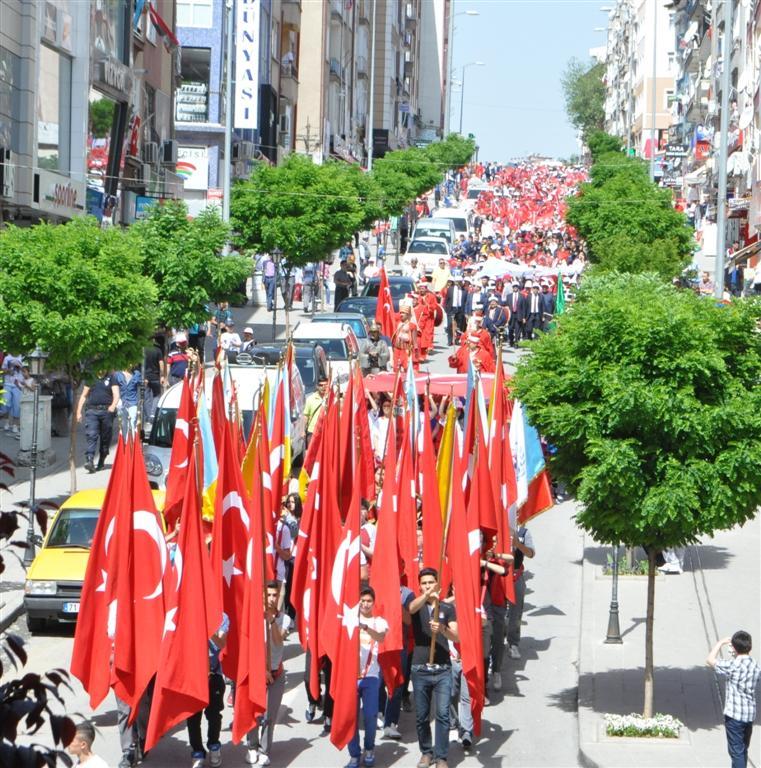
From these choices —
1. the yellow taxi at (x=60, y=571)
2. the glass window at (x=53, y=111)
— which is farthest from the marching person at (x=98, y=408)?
the glass window at (x=53, y=111)

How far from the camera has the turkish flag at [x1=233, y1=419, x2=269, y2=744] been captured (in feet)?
43.4

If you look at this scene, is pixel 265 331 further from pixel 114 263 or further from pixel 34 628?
pixel 34 628

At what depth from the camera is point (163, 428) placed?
2477 centimetres

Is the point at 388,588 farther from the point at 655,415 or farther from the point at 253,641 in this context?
the point at 655,415

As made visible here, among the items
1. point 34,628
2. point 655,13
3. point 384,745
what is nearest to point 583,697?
point 384,745

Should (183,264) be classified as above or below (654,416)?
above

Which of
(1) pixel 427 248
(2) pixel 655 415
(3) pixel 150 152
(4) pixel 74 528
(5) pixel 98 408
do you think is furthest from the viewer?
(1) pixel 427 248

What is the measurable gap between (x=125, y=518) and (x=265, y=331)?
3233 cm

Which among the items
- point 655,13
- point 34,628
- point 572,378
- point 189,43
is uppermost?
point 655,13

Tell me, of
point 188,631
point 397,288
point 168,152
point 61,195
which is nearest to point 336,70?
point 168,152

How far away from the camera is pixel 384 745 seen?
1438cm

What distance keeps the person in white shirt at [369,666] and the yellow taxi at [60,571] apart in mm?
4405

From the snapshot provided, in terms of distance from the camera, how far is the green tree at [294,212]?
43.6 m

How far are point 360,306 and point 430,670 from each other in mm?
29819
